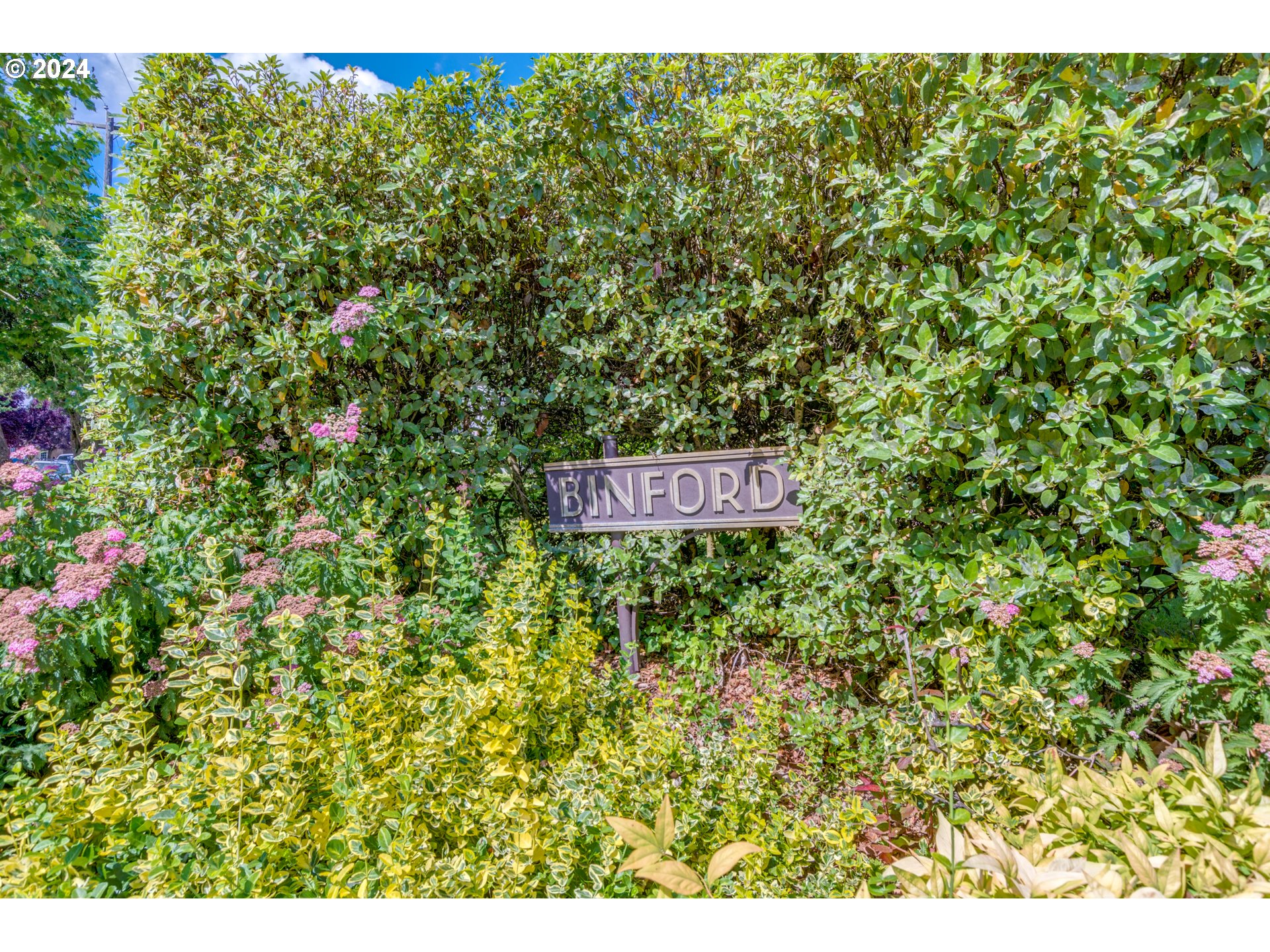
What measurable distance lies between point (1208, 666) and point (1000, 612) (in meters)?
0.45

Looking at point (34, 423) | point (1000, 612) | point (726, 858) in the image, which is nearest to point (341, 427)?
point (726, 858)

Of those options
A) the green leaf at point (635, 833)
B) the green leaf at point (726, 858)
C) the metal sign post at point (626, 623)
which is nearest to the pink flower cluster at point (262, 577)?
the metal sign post at point (626, 623)

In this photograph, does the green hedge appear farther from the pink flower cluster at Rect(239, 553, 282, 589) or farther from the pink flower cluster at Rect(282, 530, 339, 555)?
the pink flower cluster at Rect(239, 553, 282, 589)

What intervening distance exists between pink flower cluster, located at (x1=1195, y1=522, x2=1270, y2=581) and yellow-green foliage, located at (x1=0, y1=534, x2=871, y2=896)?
3.64 feet

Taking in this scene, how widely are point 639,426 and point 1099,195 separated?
74.7 inches

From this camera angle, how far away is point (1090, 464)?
161 centimetres

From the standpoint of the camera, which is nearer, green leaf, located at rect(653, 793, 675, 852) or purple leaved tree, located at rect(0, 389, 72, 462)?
green leaf, located at rect(653, 793, 675, 852)

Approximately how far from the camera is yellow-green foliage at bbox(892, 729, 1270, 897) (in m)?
1.02

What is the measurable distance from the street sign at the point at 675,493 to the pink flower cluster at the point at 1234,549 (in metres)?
1.15

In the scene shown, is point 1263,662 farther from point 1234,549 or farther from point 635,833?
point 635,833

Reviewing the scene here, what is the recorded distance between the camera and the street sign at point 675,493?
2270 millimetres

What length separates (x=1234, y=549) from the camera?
1.49m

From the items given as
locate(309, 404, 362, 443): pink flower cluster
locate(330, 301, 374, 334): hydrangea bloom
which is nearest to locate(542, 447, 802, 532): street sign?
locate(309, 404, 362, 443): pink flower cluster
